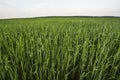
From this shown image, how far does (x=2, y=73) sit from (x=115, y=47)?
1032 millimetres

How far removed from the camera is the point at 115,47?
4.42ft

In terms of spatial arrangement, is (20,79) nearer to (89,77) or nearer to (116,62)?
(89,77)

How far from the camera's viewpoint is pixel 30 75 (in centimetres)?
85

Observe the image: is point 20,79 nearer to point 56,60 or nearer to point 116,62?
point 56,60

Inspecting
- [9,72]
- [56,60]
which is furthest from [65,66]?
[9,72]

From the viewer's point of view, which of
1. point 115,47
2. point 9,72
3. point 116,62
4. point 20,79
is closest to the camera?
point 9,72

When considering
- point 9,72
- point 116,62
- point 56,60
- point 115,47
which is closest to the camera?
point 9,72

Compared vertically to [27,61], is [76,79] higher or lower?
lower

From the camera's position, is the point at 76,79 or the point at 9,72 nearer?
the point at 9,72

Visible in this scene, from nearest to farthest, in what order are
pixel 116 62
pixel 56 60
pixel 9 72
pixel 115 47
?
pixel 9 72
pixel 56 60
pixel 116 62
pixel 115 47

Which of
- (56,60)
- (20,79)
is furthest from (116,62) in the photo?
(20,79)

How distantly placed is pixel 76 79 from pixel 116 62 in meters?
0.35

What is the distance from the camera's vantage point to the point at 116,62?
1061 millimetres

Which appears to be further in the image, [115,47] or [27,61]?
[115,47]
